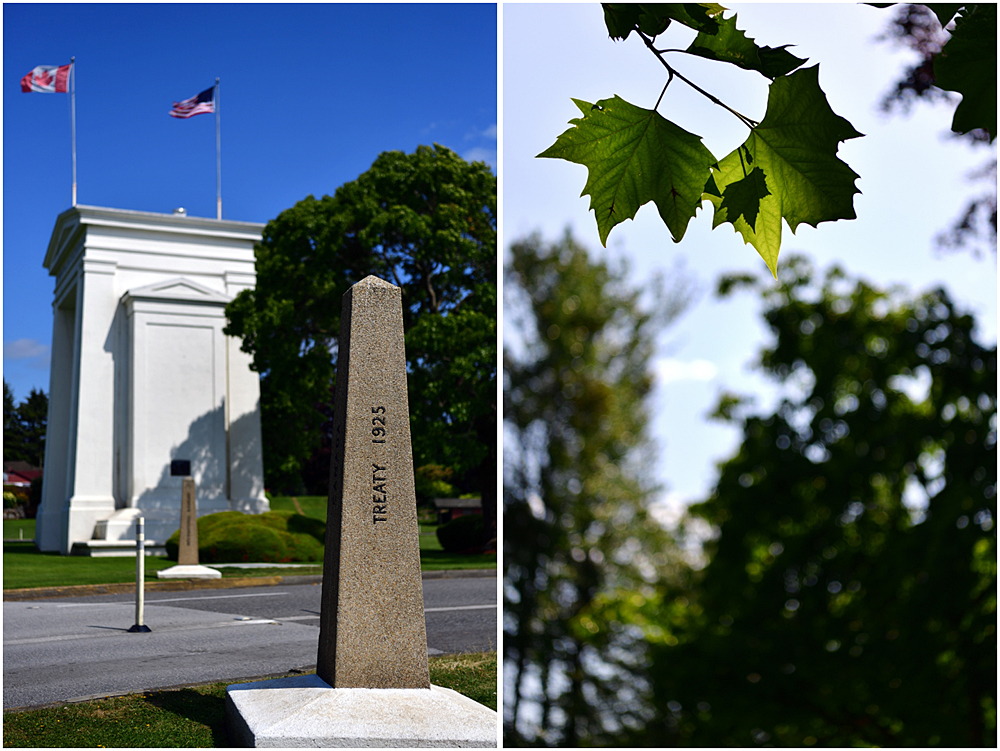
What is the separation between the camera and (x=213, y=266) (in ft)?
62.4

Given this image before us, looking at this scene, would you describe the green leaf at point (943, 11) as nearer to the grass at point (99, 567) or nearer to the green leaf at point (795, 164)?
the green leaf at point (795, 164)

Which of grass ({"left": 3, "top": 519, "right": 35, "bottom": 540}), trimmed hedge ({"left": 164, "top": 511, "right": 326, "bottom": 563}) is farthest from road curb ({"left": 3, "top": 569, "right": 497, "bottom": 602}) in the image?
grass ({"left": 3, "top": 519, "right": 35, "bottom": 540})

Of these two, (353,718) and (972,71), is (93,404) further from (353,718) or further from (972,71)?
(972,71)

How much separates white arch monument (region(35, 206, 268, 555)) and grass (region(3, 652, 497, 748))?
13.2m

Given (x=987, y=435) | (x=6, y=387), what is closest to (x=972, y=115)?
(x=987, y=435)

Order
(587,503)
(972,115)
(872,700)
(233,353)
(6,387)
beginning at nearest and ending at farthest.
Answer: (972,115), (872,700), (587,503), (233,353), (6,387)

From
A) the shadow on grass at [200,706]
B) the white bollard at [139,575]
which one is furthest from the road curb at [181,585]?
the shadow on grass at [200,706]

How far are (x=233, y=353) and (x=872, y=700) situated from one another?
1717cm

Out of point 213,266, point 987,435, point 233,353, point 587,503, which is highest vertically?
point 213,266

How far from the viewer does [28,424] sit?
117ft

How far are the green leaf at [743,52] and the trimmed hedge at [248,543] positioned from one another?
13.1m

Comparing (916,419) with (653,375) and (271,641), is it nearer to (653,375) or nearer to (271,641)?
(653,375)

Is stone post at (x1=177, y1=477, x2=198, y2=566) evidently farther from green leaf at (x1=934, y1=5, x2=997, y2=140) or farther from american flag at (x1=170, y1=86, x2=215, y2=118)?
green leaf at (x1=934, y1=5, x2=997, y2=140)

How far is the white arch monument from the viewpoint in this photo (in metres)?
17.0
